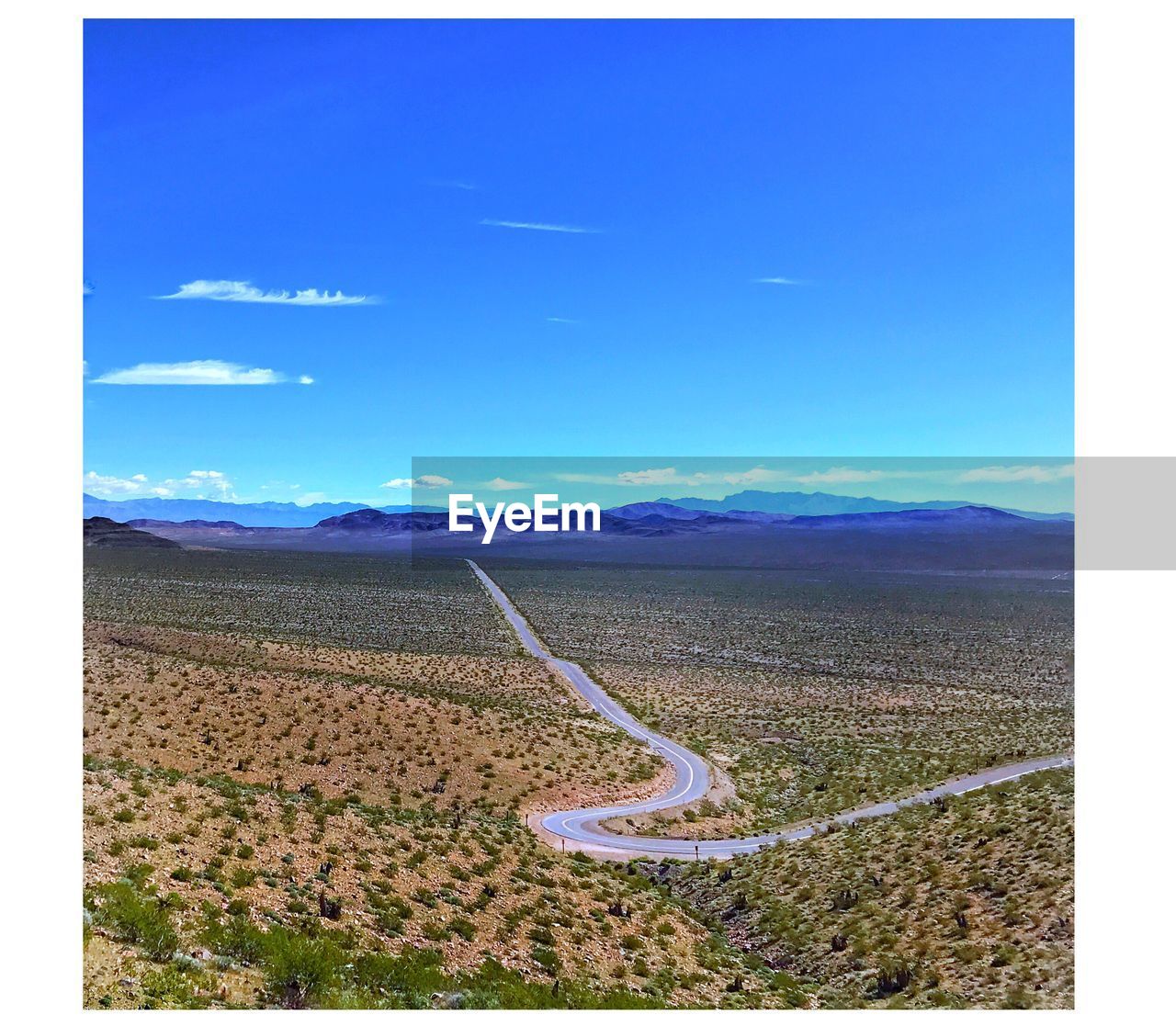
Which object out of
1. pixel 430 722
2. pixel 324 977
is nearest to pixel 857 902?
pixel 324 977

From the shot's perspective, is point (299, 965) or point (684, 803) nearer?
point (299, 965)

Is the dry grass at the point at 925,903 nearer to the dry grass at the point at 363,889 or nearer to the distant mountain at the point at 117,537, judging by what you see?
the dry grass at the point at 363,889

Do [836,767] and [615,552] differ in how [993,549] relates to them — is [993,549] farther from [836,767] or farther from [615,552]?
[836,767]

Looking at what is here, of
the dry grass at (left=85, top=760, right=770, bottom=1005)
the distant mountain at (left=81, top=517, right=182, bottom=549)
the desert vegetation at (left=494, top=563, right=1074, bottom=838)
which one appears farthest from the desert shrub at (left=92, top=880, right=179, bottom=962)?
the distant mountain at (left=81, top=517, right=182, bottom=549)
